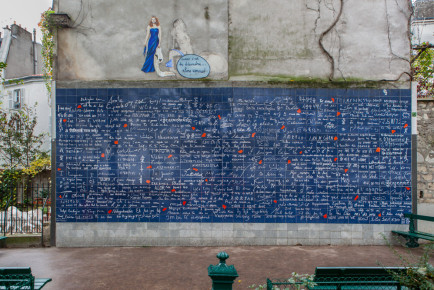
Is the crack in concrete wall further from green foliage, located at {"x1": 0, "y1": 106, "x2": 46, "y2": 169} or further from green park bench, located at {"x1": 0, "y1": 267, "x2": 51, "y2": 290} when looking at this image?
green foliage, located at {"x1": 0, "y1": 106, "x2": 46, "y2": 169}

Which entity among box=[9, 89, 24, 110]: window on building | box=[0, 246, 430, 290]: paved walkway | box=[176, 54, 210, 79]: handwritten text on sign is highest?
box=[9, 89, 24, 110]: window on building

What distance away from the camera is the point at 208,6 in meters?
8.44

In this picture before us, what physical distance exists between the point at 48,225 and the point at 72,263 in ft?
6.59

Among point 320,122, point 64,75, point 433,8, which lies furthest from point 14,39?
point 433,8

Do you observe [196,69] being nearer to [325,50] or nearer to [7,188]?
[325,50]

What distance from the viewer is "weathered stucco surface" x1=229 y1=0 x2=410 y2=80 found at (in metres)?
8.52

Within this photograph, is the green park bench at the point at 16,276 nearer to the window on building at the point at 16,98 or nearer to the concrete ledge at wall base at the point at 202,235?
the concrete ledge at wall base at the point at 202,235

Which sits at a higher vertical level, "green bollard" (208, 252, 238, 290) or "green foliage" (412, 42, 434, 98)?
"green foliage" (412, 42, 434, 98)

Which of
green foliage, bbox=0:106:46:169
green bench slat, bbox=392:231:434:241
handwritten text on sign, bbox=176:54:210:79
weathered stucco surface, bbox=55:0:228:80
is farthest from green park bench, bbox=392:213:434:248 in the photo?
green foliage, bbox=0:106:46:169

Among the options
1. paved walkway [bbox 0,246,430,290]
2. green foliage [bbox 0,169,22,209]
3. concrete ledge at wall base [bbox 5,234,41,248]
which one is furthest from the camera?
green foliage [bbox 0,169,22,209]

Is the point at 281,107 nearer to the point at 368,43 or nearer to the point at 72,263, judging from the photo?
the point at 368,43

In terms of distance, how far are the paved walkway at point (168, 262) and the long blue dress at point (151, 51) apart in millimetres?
4793

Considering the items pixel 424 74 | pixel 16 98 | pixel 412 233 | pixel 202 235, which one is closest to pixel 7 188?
pixel 202 235

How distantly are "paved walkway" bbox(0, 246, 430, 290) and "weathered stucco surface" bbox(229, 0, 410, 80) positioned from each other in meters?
4.66
